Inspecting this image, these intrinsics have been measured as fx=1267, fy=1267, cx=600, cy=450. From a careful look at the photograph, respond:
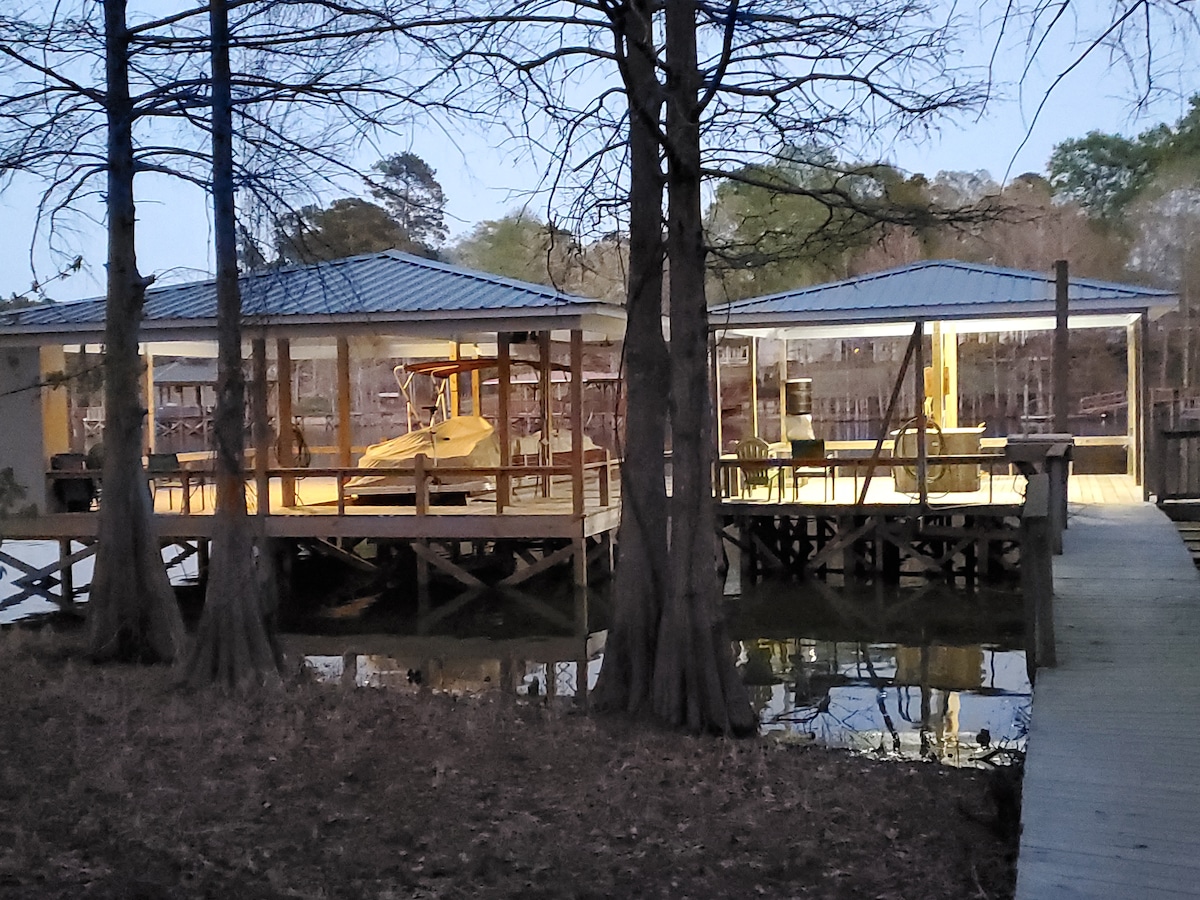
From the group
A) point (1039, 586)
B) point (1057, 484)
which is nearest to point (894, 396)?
point (1057, 484)

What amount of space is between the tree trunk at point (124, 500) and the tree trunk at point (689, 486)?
4764mm

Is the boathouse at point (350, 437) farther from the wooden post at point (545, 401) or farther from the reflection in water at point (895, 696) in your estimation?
the reflection in water at point (895, 696)

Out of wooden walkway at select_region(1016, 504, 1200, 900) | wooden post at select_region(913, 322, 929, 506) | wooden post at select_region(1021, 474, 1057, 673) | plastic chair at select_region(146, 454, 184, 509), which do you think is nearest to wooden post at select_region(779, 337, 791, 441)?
wooden post at select_region(913, 322, 929, 506)

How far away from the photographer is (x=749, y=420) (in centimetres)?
1994

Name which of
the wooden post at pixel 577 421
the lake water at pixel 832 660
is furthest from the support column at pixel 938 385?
the wooden post at pixel 577 421

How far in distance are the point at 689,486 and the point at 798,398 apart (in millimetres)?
11122

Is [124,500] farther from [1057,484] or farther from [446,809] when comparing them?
[1057,484]

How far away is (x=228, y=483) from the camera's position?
9508mm

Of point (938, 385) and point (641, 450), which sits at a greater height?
point (938, 385)

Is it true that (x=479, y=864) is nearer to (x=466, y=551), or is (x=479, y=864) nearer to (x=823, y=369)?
(x=466, y=551)

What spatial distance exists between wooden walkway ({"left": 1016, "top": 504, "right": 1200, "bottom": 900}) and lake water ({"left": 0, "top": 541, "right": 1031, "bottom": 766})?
118 cm

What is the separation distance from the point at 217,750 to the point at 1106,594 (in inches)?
235

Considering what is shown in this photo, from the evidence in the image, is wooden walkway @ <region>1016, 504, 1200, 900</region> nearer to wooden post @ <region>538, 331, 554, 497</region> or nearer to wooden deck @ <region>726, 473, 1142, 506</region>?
wooden deck @ <region>726, 473, 1142, 506</region>

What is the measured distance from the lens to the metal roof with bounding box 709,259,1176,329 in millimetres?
16531
